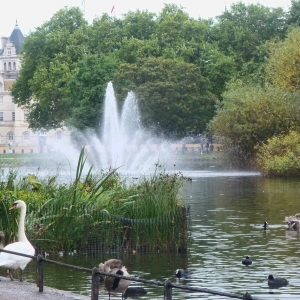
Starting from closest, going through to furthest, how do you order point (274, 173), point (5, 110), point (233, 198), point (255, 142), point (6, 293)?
point (6, 293) < point (233, 198) < point (274, 173) < point (255, 142) < point (5, 110)

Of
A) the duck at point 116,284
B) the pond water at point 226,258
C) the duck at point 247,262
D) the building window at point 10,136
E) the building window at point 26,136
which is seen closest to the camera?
the duck at point 116,284

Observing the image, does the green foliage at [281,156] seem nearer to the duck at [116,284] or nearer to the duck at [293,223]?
the duck at [293,223]

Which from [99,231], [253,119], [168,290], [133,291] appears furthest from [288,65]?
[168,290]

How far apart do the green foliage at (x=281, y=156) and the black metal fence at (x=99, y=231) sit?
1300 inches

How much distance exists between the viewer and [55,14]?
95188 millimetres

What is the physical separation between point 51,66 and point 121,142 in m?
26.3

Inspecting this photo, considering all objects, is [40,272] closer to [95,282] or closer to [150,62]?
[95,282]

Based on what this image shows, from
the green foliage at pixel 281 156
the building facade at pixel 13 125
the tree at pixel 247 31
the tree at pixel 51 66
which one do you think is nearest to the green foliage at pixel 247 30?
the tree at pixel 247 31

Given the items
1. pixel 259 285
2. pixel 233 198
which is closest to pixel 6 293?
pixel 259 285

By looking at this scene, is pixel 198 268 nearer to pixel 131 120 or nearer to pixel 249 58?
pixel 131 120

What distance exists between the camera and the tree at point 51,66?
284ft

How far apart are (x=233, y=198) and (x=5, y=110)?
13547 centimetres

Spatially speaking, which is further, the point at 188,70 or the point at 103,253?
the point at 188,70

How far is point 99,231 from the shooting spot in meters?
18.1
